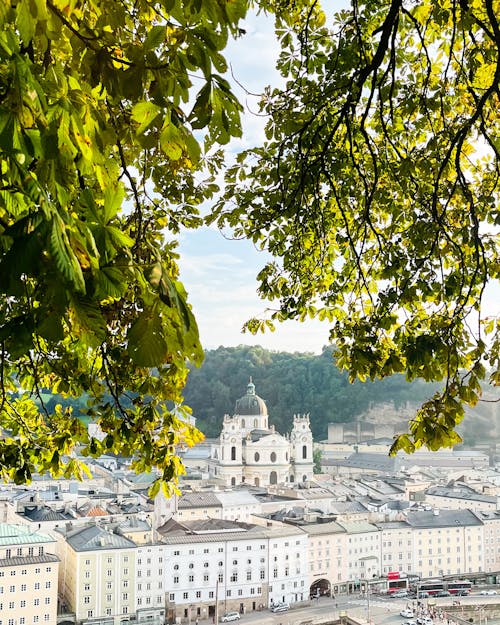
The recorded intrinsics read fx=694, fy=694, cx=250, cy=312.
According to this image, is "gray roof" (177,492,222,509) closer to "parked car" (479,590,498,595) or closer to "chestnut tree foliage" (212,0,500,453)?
"parked car" (479,590,498,595)

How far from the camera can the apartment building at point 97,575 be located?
67.6 ft

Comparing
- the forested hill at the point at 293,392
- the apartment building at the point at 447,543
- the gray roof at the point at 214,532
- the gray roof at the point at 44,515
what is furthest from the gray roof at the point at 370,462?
the gray roof at the point at 44,515

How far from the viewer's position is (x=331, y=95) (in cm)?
381

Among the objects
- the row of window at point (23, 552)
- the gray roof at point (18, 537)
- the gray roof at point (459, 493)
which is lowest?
the gray roof at point (459, 493)

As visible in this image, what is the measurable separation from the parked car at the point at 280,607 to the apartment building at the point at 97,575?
5.45 metres

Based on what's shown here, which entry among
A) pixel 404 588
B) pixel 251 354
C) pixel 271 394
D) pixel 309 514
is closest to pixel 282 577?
pixel 309 514

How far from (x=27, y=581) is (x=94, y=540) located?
2.76 metres

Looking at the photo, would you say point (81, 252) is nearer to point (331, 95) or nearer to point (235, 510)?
point (331, 95)

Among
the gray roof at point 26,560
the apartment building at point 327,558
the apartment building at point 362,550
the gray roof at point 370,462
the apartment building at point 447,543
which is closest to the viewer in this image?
the gray roof at point 26,560

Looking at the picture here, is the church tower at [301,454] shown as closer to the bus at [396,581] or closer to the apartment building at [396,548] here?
the apartment building at [396,548]

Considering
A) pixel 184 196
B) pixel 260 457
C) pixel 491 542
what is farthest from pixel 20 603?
pixel 260 457

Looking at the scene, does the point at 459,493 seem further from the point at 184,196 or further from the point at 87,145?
the point at 87,145

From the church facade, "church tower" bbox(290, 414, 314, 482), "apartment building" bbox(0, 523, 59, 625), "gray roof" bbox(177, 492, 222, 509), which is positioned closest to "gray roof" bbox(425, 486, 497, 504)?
the church facade

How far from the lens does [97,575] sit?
20.9 meters
